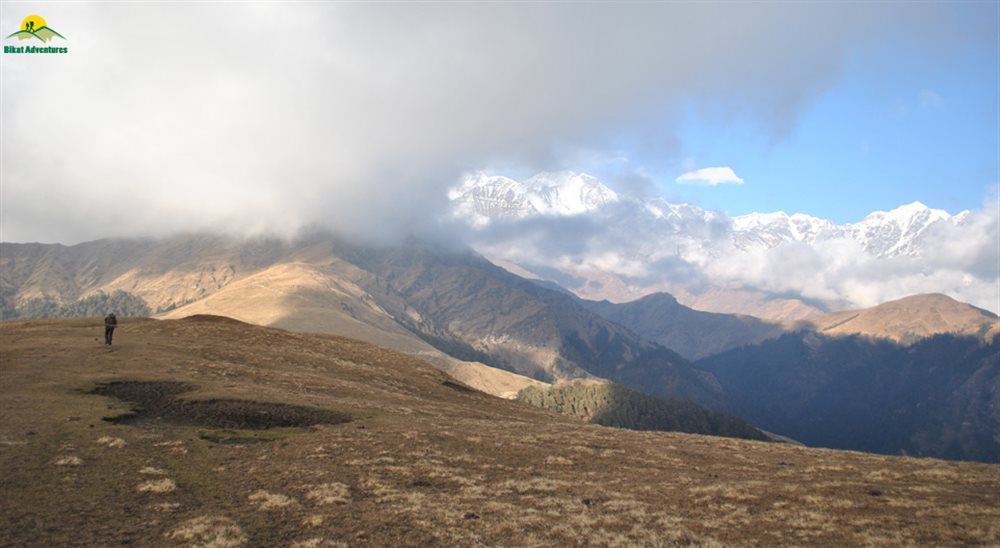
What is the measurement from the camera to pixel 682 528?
22.9 metres

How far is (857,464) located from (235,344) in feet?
214

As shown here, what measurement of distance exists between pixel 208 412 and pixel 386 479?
19.4 m

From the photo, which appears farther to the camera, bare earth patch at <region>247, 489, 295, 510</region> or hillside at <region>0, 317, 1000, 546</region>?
bare earth patch at <region>247, 489, 295, 510</region>

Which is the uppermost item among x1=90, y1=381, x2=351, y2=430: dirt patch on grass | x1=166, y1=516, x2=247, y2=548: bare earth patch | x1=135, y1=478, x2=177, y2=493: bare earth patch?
x1=90, y1=381, x2=351, y2=430: dirt patch on grass

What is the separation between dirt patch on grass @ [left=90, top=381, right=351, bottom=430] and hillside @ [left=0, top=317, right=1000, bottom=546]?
7.5 inches

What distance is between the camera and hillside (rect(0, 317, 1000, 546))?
71.4ft

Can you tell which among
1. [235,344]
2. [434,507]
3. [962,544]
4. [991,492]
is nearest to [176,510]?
[434,507]

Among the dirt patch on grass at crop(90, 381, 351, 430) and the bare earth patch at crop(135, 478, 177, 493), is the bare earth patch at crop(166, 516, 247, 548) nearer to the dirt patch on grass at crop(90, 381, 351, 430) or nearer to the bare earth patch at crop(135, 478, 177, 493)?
the bare earth patch at crop(135, 478, 177, 493)

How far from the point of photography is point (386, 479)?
29.5 meters

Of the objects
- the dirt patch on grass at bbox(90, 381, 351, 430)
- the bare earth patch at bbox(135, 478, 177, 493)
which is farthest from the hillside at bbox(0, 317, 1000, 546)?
the dirt patch on grass at bbox(90, 381, 351, 430)

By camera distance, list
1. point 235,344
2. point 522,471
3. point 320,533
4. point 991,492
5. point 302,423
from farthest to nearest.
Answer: point 235,344
point 302,423
point 522,471
point 991,492
point 320,533

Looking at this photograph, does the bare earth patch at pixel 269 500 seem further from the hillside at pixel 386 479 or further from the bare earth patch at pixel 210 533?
the bare earth patch at pixel 210 533

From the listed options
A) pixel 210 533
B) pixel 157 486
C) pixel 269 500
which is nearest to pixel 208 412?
pixel 157 486

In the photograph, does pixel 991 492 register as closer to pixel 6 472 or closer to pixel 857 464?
pixel 857 464
